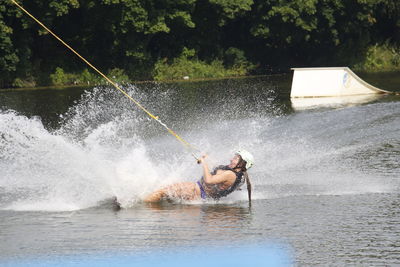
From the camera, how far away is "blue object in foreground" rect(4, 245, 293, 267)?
1008 centimetres

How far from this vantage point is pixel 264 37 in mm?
46812

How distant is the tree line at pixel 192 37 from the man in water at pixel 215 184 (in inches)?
998

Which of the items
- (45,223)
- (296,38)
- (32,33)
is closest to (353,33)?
(296,38)

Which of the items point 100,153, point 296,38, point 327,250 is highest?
point 296,38

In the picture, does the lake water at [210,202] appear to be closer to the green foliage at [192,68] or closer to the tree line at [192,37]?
the tree line at [192,37]

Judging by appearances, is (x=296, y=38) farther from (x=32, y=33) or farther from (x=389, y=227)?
(x=389, y=227)

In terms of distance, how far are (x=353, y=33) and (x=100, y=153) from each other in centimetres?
3693

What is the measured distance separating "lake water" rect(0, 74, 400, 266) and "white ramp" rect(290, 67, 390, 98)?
5198 mm

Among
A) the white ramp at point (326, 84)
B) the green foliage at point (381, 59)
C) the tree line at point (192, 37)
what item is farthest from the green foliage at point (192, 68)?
the white ramp at point (326, 84)

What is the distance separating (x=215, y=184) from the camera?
13.8 m

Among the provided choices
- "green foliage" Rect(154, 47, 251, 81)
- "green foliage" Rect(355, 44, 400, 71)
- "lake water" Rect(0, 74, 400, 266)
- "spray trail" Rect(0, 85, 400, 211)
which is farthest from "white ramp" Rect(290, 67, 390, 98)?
"green foliage" Rect(355, 44, 400, 71)

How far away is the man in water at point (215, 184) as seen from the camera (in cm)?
1373

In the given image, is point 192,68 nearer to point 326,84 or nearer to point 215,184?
point 326,84

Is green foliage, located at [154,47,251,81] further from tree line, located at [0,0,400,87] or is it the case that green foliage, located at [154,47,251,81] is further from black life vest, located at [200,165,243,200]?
black life vest, located at [200,165,243,200]
